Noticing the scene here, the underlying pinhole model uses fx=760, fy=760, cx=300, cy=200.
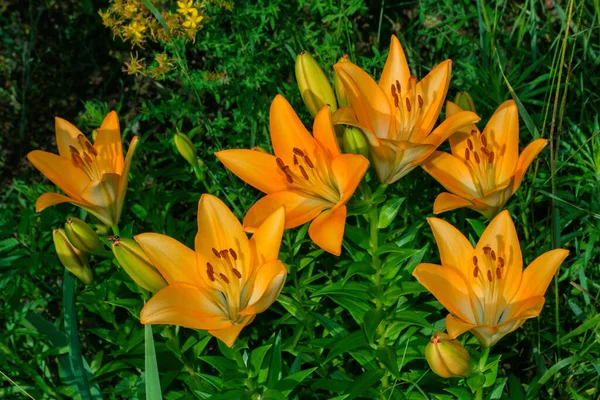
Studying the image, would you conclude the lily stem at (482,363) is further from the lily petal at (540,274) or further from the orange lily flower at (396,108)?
the orange lily flower at (396,108)

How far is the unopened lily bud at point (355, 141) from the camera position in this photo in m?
1.69

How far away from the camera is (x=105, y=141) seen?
197 centimetres

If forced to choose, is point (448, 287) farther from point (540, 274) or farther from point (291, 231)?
point (291, 231)

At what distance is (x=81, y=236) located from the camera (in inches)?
69.2

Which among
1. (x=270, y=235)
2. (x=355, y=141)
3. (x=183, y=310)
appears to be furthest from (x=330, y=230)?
(x=183, y=310)

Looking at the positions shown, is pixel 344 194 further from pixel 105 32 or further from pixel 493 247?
pixel 105 32

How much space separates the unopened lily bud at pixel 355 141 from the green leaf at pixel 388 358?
0.46m

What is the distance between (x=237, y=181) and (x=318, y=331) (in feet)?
2.17

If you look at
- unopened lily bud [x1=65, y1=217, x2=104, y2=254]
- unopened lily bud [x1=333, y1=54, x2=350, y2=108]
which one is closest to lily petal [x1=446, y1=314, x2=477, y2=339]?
unopened lily bud [x1=333, y1=54, x2=350, y2=108]

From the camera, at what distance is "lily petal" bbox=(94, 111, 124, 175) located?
195 cm

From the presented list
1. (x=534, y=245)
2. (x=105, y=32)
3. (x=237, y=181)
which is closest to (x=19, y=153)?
(x=105, y=32)

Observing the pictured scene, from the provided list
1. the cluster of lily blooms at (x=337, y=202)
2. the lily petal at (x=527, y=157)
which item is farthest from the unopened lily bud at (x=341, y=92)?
the lily petal at (x=527, y=157)

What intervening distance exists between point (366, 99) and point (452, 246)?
0.43m

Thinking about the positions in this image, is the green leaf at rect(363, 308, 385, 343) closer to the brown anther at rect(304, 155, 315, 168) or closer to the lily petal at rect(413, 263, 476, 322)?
the lily petal at rect(413, 263, 476, 322)
